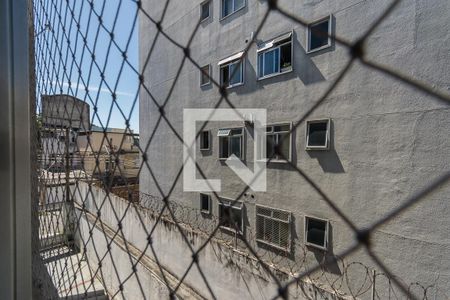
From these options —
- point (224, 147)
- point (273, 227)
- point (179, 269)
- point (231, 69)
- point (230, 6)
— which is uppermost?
point (230, 6)

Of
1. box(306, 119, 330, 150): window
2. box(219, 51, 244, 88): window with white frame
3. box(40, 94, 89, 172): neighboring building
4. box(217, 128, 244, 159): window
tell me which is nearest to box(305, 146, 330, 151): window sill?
box(306, 119, 330, 150): window

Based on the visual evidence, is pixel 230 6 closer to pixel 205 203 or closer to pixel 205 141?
pixel 205 141

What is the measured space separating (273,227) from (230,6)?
3104 mm

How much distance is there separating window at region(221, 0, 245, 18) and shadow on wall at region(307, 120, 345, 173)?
2.09m

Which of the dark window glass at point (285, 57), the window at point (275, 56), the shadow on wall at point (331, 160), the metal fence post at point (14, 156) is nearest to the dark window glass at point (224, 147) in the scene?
the window at point (275, 56)

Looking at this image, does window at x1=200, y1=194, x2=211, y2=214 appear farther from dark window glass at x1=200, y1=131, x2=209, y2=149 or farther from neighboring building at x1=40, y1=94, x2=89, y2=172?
neighboring building at x1=40, y1=94, x2=89, y2=172

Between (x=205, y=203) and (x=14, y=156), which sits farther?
(x=205, y=203)

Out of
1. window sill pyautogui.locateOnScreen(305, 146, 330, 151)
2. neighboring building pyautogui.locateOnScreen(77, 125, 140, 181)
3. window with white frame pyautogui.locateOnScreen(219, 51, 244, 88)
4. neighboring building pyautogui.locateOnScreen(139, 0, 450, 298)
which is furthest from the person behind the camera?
window with white frame pyautogui.locateOnScreen(219, 51, 244, 88)

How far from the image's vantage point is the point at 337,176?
9.07 feet

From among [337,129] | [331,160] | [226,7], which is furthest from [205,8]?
[331,160]

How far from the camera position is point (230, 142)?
13.0 ft

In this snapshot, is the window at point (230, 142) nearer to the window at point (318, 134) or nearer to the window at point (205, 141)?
the window at point (205, 141)

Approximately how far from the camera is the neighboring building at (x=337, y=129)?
218 cm
